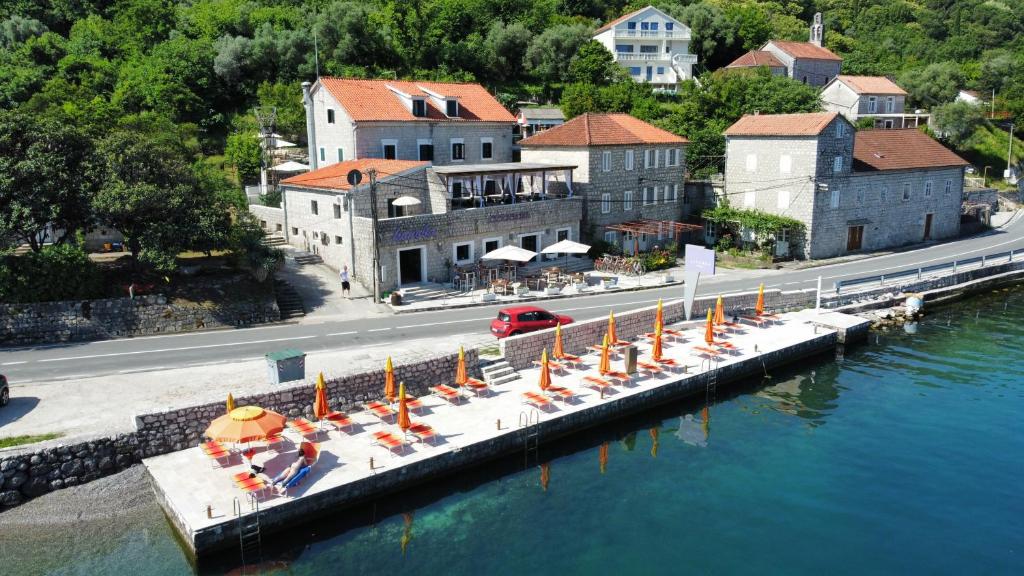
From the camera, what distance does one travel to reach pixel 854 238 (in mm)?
51125

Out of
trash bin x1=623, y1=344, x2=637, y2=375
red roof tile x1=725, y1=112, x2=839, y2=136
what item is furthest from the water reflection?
red roof tile x1=725, y1=112, x2=839, y2=136

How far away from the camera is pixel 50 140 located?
30.2 m

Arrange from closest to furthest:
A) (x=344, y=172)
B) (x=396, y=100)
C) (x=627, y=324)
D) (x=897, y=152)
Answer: (x=627, y=324) < (x=344, y=172) < (x=396, y=100) < (x=897, y=152)

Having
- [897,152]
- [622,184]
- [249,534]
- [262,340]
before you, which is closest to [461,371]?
[249,534]

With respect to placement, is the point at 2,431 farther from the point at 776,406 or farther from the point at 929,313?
the point at 929,313

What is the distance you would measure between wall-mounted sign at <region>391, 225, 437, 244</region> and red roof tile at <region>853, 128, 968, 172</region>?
102 ft

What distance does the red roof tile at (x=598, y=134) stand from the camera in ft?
151

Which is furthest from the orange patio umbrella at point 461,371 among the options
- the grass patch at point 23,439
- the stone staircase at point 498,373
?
the grass patch at point 23,439

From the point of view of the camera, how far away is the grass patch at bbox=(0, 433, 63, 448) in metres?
19.2

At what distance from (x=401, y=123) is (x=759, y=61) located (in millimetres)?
50953

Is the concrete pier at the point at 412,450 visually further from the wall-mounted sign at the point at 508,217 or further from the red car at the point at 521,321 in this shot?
the wall-mounted sign at the point at 508,217

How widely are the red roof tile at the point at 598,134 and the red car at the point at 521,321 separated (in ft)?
60.1

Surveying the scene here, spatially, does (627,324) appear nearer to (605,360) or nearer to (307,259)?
(605,360)

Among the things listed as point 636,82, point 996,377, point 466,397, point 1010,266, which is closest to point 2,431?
point 466,397
